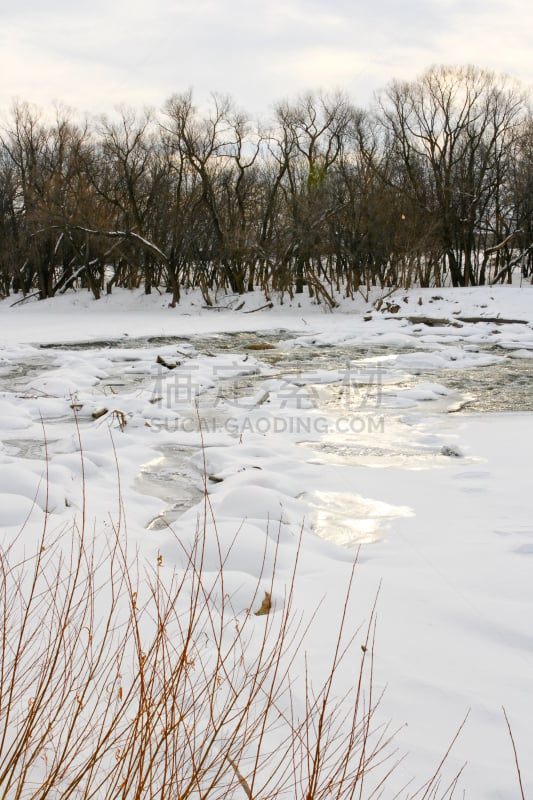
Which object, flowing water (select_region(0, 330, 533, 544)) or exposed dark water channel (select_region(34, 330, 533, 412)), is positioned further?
exposed dark water channel (select_region(34, 330, 533, 412))

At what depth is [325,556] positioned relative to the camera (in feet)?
9.40

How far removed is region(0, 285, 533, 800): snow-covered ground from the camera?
1.93 metres

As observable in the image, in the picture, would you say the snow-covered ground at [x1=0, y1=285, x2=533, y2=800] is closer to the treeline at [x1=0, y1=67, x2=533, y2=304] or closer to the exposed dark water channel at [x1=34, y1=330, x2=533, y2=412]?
the exposed dark water channel at [x1=34, y1=330, x2=533, y2=412]

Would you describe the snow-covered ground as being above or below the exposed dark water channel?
below

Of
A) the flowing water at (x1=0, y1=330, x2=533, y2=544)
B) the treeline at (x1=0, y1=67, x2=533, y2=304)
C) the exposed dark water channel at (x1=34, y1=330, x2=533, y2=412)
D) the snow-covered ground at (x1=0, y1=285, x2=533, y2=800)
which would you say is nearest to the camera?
the snow-covered ground at (x1=0, y1=285, x2=533, y2=800)

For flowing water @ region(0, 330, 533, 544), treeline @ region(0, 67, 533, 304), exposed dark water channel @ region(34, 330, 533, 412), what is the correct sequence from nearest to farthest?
1. flowing water @ region(0, 330, 533, 544)
2. exposed dark water channel @ region(34, 330, 533, 412)
3. treeline @ region(0, 67, 533, 304)

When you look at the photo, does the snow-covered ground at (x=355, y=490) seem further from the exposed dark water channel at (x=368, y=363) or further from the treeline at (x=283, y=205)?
the treeline at (x=283, y=205)

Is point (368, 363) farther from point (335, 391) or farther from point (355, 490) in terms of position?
point (355, 490)

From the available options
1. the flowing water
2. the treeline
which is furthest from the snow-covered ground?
the treeline

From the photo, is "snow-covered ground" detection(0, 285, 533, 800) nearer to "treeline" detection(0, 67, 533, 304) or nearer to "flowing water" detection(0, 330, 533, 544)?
"flowing water" detection(0, 330, 533, 544)

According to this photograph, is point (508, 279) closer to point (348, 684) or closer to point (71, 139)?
point (71, 139)

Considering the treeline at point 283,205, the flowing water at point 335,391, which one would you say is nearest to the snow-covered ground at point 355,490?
the flowing water at point 335,391

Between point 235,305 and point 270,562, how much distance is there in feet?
66.4

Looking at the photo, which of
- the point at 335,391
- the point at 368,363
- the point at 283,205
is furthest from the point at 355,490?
the point at 283,205
